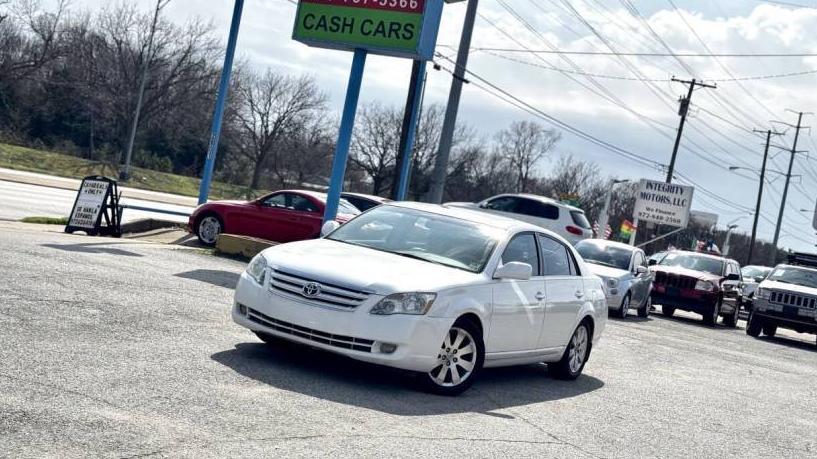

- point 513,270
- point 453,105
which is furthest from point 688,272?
point 513,270

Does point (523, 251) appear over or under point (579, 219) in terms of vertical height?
under

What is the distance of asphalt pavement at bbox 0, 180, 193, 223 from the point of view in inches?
957

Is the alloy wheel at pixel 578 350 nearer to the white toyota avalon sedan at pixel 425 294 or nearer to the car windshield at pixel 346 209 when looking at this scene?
the white toyota avalon sedan at pixel 425 294

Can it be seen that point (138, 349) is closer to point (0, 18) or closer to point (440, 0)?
point (440, 0)

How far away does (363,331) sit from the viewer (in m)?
8.30

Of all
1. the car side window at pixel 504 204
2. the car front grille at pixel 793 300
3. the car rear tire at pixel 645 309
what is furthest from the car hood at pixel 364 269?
the car side window at pixel 504 204

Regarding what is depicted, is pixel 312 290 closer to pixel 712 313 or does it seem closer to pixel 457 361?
pixel 457 361

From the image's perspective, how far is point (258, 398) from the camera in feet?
24.0

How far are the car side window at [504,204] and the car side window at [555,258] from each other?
21.2 meters

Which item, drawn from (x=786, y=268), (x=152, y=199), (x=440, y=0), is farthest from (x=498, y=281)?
(x=152, y=199)

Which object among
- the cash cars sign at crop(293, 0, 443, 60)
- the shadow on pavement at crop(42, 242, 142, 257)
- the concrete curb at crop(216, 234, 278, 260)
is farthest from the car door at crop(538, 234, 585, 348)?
the concrete curb at crop(216, 234, 278, 260)

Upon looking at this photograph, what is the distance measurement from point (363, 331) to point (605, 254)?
55.1 ft

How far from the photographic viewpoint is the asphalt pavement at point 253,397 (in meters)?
6.06

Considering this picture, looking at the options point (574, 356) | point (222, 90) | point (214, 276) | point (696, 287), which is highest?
point (222, 90)
